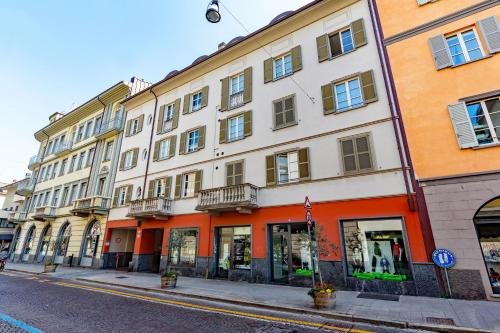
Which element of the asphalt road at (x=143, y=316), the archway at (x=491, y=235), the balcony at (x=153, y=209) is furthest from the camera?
the balcony at (x=153, y=209)

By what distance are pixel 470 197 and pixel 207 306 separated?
10.0m

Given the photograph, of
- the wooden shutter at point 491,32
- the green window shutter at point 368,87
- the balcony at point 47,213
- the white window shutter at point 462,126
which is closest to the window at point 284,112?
the green window shutter at point 368,87

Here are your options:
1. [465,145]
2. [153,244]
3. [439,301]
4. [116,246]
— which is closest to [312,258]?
[439,301]

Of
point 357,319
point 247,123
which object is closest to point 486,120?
point 357,319

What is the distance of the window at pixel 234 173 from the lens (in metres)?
15.0

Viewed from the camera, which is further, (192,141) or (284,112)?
(192,141)

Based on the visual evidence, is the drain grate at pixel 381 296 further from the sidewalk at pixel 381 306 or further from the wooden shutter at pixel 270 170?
the wooden shutter at pixel 270 170

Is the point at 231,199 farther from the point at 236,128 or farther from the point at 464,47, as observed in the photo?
the point at 464,47

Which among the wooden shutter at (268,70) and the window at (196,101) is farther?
the window at (196,101)

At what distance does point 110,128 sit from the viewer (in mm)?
24156

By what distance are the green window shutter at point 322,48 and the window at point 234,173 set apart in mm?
7453

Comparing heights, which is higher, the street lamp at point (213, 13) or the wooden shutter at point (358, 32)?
the wooden shutter at point (358, 32)

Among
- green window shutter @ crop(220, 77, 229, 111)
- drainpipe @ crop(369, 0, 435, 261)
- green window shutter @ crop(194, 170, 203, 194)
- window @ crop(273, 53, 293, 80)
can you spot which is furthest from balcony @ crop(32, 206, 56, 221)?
drainpipe @ crop(369, 0, 435, 261)

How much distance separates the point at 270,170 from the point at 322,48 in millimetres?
7445
